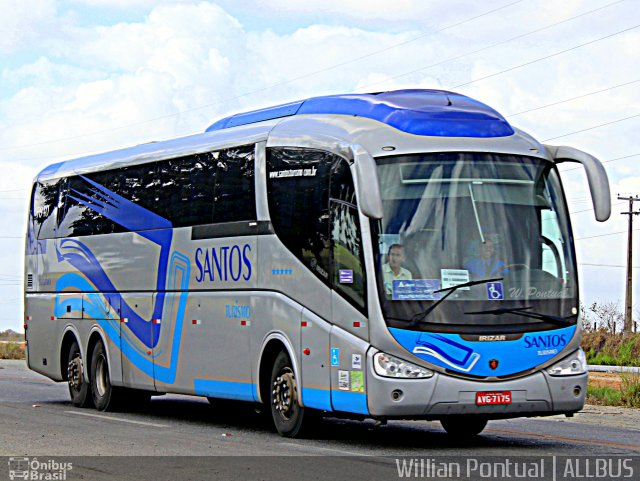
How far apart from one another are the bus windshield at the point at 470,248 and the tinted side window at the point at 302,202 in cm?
99

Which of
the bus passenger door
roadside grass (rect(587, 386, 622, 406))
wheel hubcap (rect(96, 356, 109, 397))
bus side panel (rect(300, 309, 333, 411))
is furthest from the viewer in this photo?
roadside grass (rect(587, 386, 622, 406))

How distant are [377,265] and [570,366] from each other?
2401 mm

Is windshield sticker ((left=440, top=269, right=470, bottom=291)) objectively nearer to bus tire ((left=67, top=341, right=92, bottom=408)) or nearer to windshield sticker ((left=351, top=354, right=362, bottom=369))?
windshield sticker ((left=351, top=354, right=362, bottom=369))

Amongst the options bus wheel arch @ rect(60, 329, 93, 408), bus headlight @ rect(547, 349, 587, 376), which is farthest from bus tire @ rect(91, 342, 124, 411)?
bus headlight @ rect(547, 349, 587, 376)

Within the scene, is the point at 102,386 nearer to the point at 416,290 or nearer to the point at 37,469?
the point at 416,290

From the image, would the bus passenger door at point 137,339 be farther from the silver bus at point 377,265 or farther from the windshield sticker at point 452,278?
the windshield sticker at point 452,278

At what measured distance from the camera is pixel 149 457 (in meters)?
13.1

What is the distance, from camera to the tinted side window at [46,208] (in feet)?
74.3

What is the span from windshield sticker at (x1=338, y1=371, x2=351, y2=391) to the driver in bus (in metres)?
1.03

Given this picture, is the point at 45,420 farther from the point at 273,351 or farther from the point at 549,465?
the point at 549,465

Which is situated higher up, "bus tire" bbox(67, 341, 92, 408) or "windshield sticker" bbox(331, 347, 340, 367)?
"windshield sticker" bbox(331, 347, 340, 367)

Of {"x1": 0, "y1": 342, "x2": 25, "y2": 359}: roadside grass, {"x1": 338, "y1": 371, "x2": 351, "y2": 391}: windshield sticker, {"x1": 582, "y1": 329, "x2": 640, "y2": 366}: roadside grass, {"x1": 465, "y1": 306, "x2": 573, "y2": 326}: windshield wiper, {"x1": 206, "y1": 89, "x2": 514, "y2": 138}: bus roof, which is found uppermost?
{"x1": 206, "y1": 89, "x2": 514, "y2": 138}: bus roof

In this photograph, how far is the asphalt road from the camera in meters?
12.1

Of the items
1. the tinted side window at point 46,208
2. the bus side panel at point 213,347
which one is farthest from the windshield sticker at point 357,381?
the tinted side window at point 46,208
